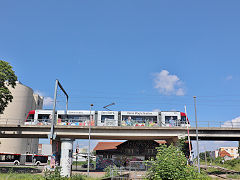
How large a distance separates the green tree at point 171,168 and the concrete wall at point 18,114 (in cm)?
6336

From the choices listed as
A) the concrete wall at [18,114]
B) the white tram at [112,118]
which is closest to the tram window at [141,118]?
the white tram at [112,118]

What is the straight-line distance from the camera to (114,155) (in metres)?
44.2

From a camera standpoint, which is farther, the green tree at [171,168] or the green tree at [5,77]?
the green tree at [5,77]

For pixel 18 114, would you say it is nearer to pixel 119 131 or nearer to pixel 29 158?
pixel 29 158

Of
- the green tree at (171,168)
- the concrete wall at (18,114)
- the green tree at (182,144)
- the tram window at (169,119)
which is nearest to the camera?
the green tree at (171,168)

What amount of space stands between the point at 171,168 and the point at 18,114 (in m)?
72.5

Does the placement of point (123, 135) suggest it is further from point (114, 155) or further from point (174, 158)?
point (174, 158)

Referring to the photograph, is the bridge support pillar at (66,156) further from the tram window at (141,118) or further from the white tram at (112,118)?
the tram window at (141,118)

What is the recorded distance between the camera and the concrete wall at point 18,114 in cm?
7062

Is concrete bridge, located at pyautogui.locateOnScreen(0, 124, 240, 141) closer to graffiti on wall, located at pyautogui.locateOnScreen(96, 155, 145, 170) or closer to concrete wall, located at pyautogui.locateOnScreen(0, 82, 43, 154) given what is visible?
graffiti on wall, located at pyautogui.locateOnScreen(96, 155, 145, 170)

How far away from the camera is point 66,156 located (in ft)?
103

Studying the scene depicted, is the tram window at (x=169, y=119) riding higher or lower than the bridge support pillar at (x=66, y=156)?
higher

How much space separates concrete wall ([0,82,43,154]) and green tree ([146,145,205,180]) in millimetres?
63365

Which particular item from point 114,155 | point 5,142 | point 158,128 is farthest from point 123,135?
point 5,142
